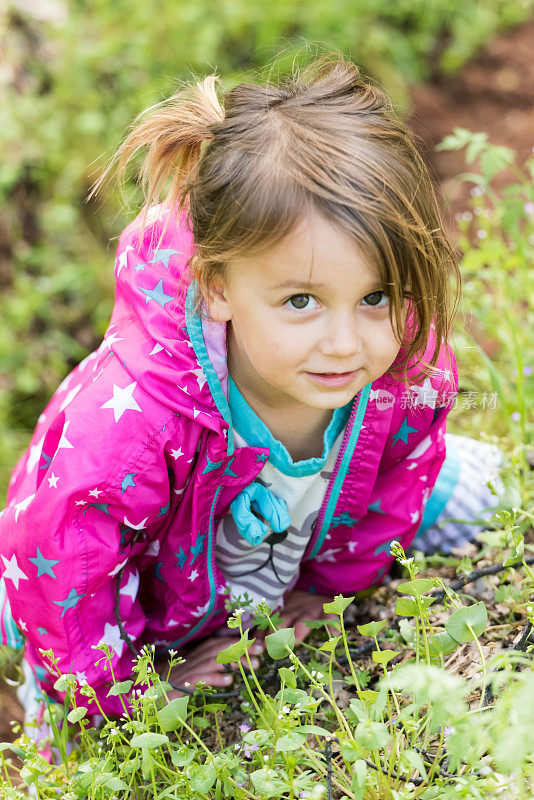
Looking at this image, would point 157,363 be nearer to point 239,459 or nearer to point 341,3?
point 239,459

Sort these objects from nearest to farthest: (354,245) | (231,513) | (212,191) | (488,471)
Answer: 1. (354,245)
2. (212,191)
3. (231,513)
4. (488,471)

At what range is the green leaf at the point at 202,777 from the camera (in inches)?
52.9

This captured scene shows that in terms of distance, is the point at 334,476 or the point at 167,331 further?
the point at 334,476

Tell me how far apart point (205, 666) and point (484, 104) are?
3.76 meters

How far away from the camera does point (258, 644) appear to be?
6.61 feet

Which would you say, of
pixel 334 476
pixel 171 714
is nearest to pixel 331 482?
pixel 334 476

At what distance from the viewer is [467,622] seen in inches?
54.5

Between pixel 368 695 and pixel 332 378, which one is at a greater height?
pixel 332 378

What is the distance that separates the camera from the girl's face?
1389mm

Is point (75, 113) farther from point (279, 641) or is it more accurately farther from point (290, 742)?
point (290, 742)

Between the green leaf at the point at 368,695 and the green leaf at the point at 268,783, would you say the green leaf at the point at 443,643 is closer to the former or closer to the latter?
the green leaf at the point at 368,695

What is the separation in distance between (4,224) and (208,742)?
274cm

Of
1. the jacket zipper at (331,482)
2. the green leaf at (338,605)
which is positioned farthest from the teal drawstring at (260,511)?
the green leaf at (338,605)

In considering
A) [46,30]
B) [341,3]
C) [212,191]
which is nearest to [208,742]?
[212,191]
